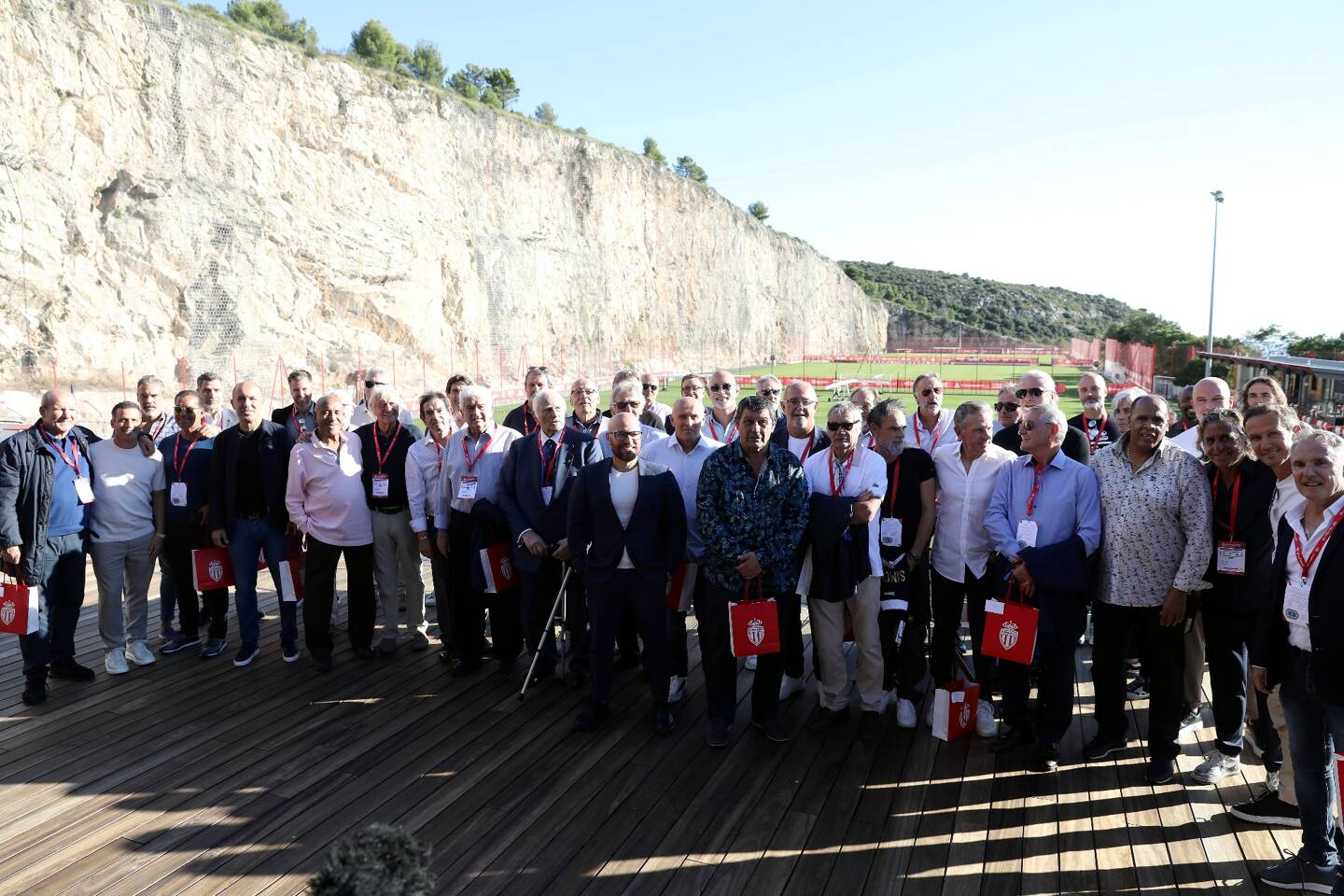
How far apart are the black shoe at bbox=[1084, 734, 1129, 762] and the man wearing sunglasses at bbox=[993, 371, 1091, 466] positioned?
1.47m

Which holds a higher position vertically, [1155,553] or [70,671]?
[1155,553]

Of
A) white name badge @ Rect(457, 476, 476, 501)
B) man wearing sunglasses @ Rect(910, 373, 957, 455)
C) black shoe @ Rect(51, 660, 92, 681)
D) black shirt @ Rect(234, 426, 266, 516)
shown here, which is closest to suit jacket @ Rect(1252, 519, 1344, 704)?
man wearing sunglasses @ Rect(910, 373, 957, 455)

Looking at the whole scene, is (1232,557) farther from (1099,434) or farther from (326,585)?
(326,585)

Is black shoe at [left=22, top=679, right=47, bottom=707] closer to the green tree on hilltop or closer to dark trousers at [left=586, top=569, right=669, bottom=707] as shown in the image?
dark trousers at [left=586, top=569, right=669, bottom=707]

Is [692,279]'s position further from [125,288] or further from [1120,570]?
[1120,570]

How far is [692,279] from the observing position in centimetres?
4900

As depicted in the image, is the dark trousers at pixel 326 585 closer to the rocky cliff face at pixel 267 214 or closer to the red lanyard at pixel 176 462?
the red lanyard at pixel 176 462

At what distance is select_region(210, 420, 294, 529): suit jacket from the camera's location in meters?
5.82

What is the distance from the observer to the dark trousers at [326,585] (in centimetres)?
587

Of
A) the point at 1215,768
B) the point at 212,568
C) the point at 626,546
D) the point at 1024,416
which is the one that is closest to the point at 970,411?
the point at 1024,416

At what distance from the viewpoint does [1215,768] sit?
4.28 meters

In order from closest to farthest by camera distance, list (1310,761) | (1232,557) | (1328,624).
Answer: (1328,624) < (1310,761) < (1232,557)

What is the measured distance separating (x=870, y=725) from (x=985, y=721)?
0.65m

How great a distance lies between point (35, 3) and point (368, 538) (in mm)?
22129
